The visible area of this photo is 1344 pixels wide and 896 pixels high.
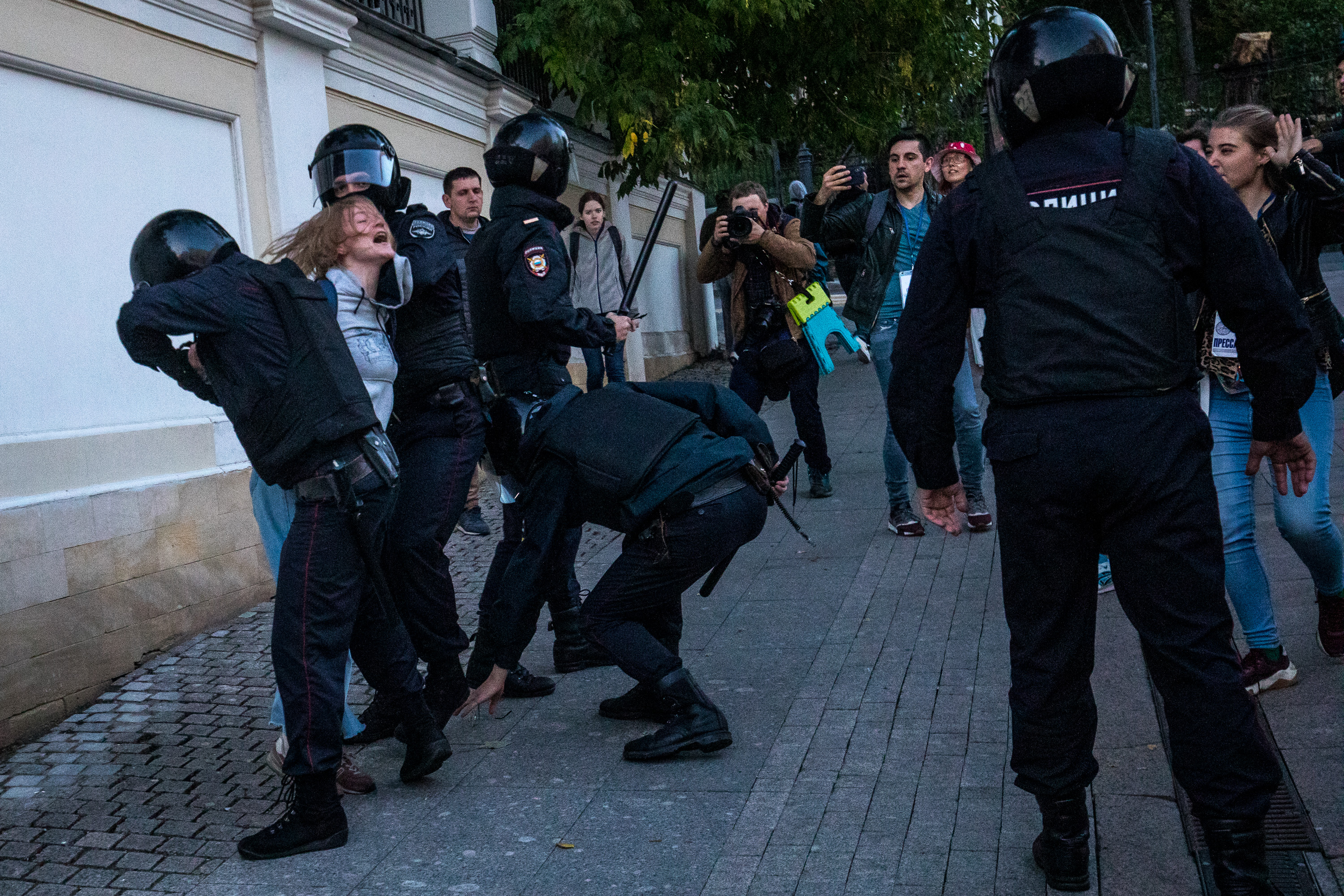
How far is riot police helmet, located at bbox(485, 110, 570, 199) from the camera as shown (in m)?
4.70

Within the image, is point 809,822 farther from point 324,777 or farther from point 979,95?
point 979,95

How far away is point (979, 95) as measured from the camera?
693 inches

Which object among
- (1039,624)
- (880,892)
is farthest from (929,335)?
(880,892)

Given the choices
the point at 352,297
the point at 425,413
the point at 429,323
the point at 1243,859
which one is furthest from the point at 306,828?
the point at 1243,859

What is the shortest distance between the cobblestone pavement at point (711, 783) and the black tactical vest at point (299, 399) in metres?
1.11

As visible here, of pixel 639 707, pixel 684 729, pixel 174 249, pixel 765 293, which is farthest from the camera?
pixel 765 293

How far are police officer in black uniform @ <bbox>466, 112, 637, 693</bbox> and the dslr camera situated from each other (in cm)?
275

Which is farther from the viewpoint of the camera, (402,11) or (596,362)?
(402,11)

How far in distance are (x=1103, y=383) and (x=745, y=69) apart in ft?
34.2

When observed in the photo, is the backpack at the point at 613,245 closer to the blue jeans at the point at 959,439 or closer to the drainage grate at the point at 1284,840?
the blue jeans at the point at 959,439

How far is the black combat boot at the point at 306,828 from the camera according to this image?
11.7 feet

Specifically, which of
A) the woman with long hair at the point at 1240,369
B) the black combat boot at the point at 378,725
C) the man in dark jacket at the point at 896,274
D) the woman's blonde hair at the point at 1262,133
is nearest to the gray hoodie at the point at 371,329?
the black combat boot at the point at 378,725

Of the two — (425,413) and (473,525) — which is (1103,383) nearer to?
(425,413)

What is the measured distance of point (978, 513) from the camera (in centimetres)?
680
